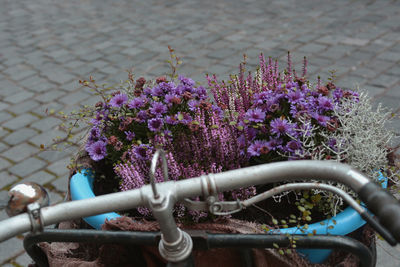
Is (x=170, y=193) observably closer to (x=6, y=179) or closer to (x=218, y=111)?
(x=218, y=111)

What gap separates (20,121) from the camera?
402 centimetres

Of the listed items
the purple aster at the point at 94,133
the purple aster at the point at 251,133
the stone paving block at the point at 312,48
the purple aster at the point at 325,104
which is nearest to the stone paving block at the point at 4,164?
the purple aster at the point at 94,133

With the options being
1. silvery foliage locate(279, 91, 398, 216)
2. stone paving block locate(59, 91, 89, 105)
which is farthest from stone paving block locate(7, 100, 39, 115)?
silvery foliage locate(279, 91, 398, 216)

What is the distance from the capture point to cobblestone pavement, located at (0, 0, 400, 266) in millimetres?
3760

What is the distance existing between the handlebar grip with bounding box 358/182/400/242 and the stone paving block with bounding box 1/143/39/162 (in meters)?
3.22

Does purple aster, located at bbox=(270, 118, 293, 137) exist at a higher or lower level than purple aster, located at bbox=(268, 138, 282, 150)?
higher

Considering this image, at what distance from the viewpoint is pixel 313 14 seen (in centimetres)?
591

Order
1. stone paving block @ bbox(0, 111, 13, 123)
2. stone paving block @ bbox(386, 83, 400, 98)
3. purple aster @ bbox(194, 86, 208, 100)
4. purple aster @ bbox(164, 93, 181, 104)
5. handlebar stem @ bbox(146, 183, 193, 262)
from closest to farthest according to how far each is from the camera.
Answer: handlebar stem @ bbox(146, 183, 193, 262) → purple aster @ bbox(164, 93, 181, 104) → purple aster @ bbox(194, 86, 208, 100) → stone paving block @ bbox(386, 83, 400, 98) → stone paving block @ bbox(0, 111, 13, 123)

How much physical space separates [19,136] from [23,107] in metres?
0.53

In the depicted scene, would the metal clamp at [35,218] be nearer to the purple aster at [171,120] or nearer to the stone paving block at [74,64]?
the purple aster at [171,120]

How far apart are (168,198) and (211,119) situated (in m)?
0.77

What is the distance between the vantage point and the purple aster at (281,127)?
4.76 feet

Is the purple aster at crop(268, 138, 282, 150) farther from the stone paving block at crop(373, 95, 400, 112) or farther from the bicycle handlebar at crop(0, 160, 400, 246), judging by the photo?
the stone paving block at crop(373, 95, 400, 112)

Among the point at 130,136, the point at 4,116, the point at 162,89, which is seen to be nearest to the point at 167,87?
the point at 162,89
